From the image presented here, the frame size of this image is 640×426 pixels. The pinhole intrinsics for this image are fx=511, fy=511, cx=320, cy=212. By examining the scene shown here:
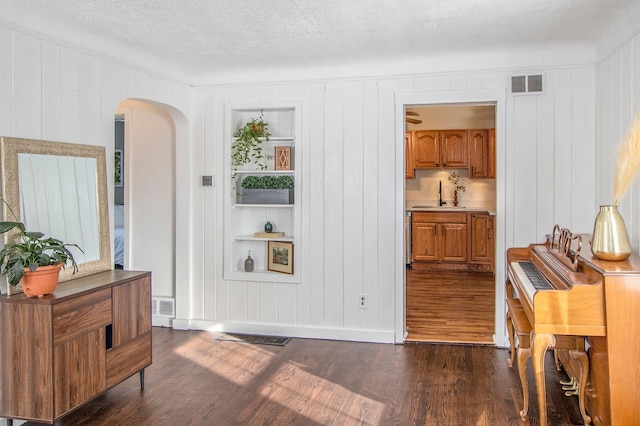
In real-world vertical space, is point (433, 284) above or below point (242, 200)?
below

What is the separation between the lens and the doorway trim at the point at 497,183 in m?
4.17

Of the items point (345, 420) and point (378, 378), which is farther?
point (378, 378)

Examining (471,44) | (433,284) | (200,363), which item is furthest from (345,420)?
(433,284)

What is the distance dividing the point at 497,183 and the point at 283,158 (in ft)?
6.16

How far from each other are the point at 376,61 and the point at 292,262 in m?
1.92

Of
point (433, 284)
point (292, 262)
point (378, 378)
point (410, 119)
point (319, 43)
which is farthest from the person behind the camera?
point (410, 119)

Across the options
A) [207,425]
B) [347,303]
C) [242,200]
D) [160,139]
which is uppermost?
[160,139]

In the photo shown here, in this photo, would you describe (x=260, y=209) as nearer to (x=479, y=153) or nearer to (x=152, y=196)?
(x=152, y=196)

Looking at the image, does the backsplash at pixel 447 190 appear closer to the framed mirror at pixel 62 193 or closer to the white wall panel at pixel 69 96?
the framed mirror at pixel 62 193

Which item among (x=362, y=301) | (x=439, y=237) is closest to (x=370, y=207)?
(x=362, y=301)

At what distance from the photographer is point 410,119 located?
7.69m

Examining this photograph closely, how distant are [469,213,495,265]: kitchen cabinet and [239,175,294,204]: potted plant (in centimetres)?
410

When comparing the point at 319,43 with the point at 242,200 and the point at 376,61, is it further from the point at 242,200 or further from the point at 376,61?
the point at 242,200

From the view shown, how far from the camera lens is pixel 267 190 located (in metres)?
4.63
